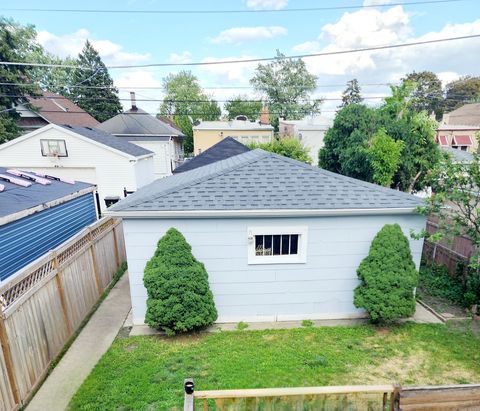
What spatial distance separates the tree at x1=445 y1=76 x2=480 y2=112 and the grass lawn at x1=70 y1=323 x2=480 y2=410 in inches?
2278

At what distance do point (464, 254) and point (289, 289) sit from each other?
5313mm

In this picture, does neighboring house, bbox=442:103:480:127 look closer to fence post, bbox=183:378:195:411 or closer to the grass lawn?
the grass lawn

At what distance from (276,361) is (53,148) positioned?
14882 millimetres

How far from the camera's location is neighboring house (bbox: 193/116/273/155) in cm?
2856

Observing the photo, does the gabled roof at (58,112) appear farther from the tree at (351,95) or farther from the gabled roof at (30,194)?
the tree at (351,95)

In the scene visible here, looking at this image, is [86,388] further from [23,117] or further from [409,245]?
[23,117]

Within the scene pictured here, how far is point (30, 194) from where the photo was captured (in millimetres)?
6809

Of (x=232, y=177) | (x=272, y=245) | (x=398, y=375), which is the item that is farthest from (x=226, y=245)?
(x=398, y=375)

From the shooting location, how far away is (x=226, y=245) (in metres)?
5.92

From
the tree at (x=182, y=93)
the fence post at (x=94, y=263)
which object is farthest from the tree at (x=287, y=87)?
the fence post at (x=94, y=263)

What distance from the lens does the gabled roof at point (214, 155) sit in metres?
14.5

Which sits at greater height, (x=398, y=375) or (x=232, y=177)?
(x=232, y=177)

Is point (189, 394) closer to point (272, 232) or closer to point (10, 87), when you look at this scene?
point (272, 232)

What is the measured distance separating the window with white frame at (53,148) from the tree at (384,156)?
564 inches
